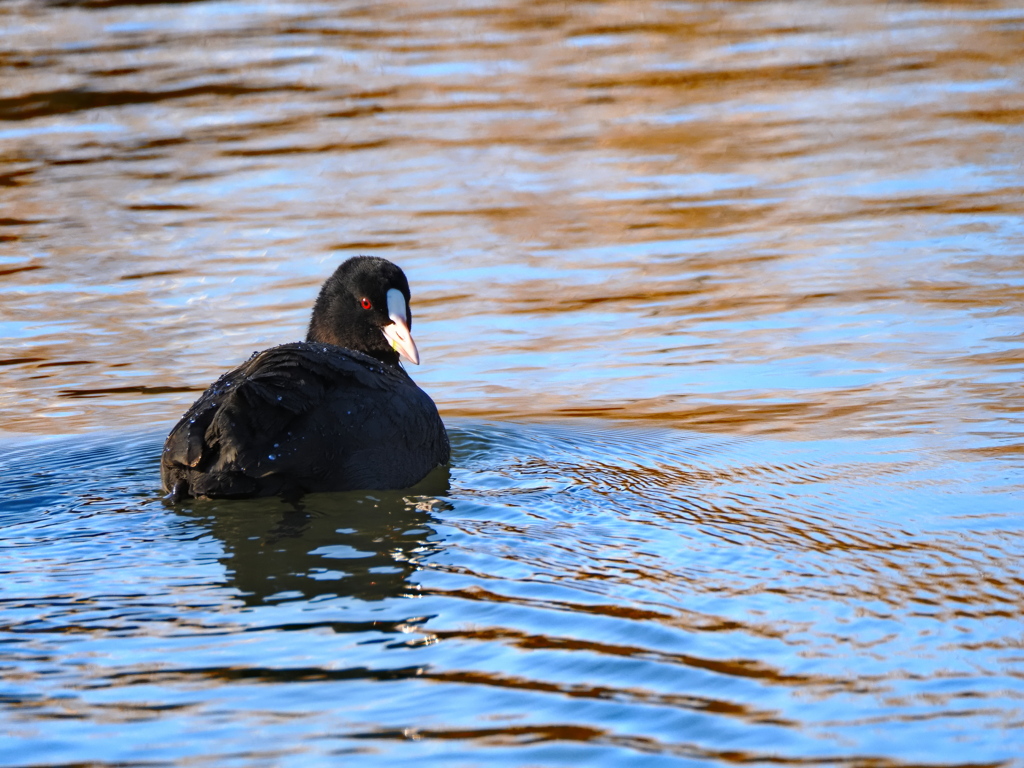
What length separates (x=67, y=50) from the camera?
16188 millimetres

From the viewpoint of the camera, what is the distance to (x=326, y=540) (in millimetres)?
4746

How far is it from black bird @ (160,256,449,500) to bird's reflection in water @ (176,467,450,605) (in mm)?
95

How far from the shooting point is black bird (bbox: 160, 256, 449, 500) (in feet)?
16.1

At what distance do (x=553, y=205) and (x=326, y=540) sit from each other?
616cm

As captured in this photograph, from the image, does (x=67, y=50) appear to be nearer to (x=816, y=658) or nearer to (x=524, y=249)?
(x=524, y=249)

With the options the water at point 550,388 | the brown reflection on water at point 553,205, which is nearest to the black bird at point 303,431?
the water at point 550,388

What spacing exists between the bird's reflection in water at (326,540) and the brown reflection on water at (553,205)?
170 cm

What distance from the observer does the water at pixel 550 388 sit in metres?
3.41

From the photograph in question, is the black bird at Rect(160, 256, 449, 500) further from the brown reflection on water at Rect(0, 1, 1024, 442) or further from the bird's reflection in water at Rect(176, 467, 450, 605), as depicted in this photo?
the brown reflection on water at Rect(0, 1, 1024, 442)

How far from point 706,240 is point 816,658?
19.9ft

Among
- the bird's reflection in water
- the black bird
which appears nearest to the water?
the bird's reflection in water

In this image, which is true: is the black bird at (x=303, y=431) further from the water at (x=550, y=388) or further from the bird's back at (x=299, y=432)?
the water at (x=550, y=388)

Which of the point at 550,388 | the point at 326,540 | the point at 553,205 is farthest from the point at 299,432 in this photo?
the point at 553,205

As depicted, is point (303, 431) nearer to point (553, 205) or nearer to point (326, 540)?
point (326, 540)
